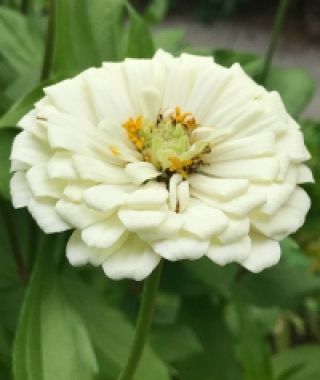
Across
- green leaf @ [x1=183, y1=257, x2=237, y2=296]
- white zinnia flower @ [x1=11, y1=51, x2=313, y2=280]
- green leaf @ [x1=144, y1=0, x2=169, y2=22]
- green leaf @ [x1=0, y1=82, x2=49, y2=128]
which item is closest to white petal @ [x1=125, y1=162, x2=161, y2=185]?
white zinnia flower @ [x1=11, y1=51, x2=313, y2=280]

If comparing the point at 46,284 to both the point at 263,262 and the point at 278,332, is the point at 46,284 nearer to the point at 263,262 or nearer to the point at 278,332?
the point at 263,262

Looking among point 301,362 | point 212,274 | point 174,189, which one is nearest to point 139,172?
point 174,189

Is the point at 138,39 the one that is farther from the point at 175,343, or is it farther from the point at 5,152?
the point at 175,343

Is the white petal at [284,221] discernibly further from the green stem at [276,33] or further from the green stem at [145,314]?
the green stem at [276,33]

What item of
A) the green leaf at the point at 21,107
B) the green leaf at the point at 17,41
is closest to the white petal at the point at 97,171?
the green leaf at the point at 21,107

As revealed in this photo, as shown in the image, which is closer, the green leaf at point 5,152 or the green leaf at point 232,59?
the green leaf at point 5,152

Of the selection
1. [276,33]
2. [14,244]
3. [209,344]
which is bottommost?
[209,344]

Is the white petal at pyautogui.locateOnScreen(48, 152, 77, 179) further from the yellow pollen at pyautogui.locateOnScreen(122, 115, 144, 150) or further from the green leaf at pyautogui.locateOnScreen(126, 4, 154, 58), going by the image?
the green leaf at pyautogui.locateOnScreen(126, 4, 154, 58)
